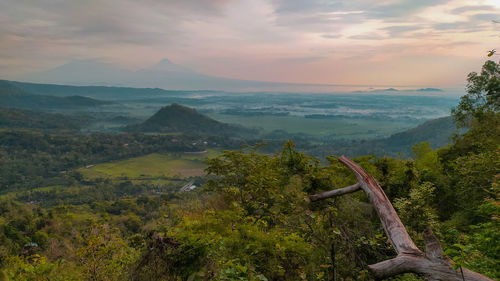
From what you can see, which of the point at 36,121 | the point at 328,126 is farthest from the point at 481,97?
the point at 36,121

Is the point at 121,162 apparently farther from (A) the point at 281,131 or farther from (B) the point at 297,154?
(B) the point at 297,154

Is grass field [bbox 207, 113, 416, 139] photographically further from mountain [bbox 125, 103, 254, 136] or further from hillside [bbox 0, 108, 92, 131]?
hillside [bbox 0, 108, 92, 131]

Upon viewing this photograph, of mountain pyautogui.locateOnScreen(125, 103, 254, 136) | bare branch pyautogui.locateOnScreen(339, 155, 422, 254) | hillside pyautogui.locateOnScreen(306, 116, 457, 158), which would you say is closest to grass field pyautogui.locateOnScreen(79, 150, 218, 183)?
hillside pyautogui.locateOnScreen(306, 116, 457, 158)

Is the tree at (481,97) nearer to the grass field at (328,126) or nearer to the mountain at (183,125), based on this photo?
the grass field at (328,126)

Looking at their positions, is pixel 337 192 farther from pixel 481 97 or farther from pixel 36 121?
pixel 36 121

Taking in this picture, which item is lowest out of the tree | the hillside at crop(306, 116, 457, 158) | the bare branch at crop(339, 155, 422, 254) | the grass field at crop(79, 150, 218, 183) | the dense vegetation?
the grass field at crop(79, 150, 218, 183)

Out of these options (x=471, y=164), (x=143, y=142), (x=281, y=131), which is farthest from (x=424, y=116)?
(x=471, y=164)
